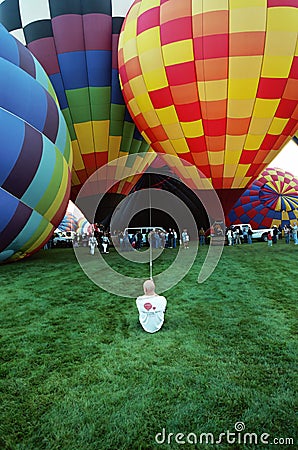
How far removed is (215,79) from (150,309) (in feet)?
21.6

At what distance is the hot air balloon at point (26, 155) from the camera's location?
23.0ft

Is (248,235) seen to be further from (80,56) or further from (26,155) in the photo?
(26,155)

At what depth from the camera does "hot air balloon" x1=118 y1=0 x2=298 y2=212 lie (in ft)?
28.8

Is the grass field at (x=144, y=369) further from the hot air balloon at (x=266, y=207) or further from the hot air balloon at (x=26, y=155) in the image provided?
the hot air balloon at (x=266, y=207)

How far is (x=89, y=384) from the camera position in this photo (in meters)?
3.42

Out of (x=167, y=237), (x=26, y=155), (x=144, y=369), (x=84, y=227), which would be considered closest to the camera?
(x=144, y=369)

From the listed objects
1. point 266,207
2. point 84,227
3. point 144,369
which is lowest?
point 144,369

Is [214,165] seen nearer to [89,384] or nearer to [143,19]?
[143,19]

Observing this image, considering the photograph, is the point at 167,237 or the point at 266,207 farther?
the point at 266,207

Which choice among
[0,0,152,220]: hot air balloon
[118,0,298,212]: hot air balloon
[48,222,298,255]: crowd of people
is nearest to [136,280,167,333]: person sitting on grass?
[118,0,298,212]: hot air balloon

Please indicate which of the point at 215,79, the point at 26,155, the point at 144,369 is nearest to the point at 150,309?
the point at 144,369

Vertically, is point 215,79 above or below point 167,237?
above

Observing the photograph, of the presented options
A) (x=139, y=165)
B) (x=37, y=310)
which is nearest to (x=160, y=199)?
(x=139, y=165)

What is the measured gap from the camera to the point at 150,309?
4.40 meters
